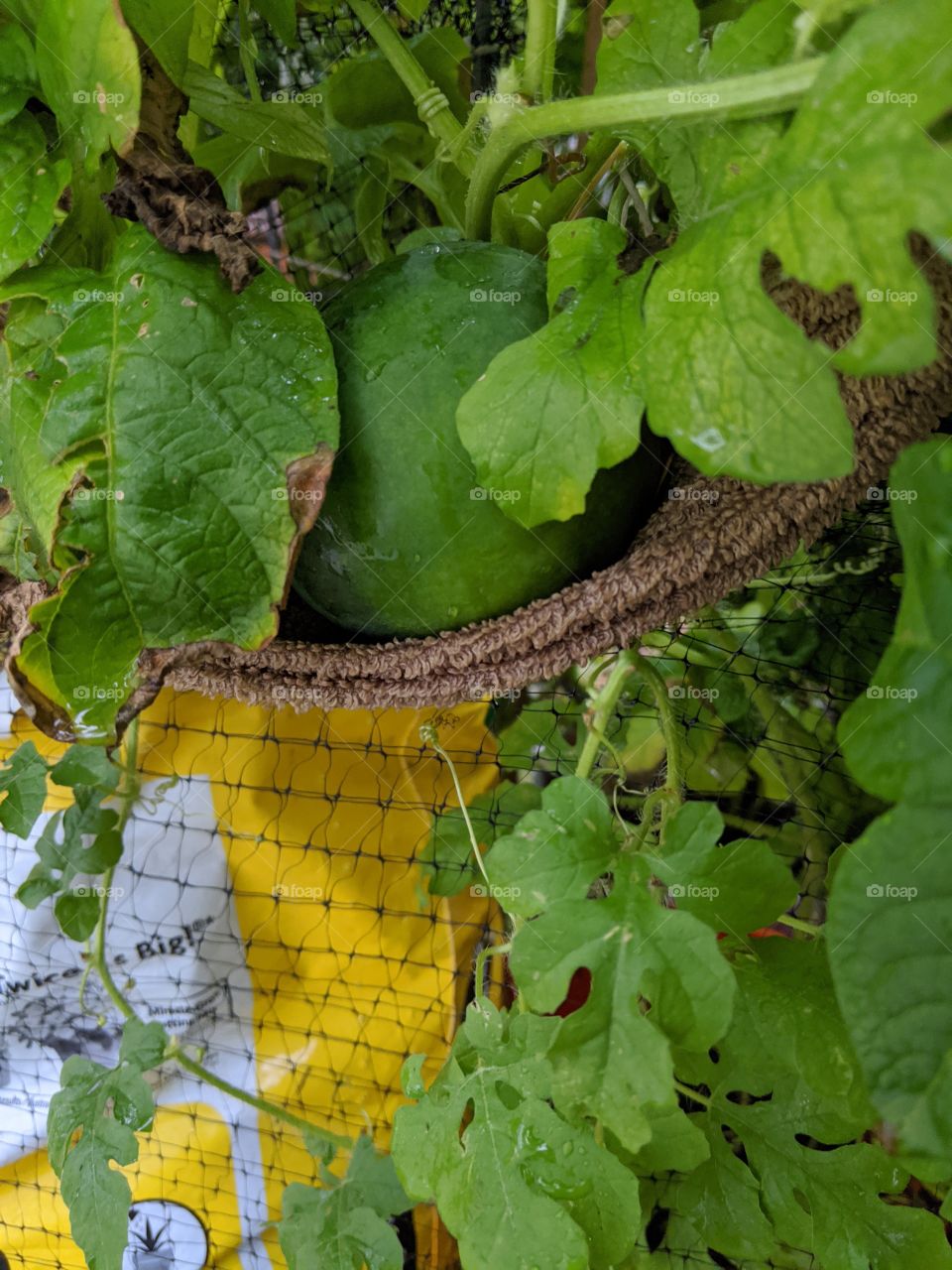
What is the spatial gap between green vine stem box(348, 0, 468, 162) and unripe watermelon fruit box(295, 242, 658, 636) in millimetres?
114

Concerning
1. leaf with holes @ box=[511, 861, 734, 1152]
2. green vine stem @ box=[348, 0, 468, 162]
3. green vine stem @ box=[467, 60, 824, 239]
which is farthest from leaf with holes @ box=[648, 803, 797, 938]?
green vine stem @ box=[348, 0, 468, 162]

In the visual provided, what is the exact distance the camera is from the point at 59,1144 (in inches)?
34.3

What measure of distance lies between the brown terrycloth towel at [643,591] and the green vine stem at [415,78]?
284 mm

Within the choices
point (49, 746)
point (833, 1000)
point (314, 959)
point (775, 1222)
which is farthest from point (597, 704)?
point (49, 746)

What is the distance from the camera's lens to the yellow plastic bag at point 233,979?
1090 mm

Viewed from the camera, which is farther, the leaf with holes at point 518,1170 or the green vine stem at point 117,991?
the green vine stem at point 117,991

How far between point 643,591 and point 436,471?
0.45ft

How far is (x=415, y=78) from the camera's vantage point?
0.65m

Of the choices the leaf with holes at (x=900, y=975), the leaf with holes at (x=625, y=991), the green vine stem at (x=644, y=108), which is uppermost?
the green vine stem at (x=644, y=108)

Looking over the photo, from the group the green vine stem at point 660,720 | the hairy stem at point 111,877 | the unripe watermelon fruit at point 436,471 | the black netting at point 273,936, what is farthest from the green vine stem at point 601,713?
the hairy stem at point 111,877

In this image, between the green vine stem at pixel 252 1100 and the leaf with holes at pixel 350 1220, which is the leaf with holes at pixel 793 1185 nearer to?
the leaf with holes at pixel 350 1220

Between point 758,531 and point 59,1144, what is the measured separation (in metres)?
0.81

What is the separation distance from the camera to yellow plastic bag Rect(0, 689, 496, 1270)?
1.09 m

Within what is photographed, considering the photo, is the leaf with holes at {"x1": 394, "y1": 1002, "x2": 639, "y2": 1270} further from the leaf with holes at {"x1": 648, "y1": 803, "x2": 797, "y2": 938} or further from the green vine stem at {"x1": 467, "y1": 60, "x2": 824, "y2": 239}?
the green vine stem at {"x1": 467, "y1": 60, "x2": 824, "y2": 239}
